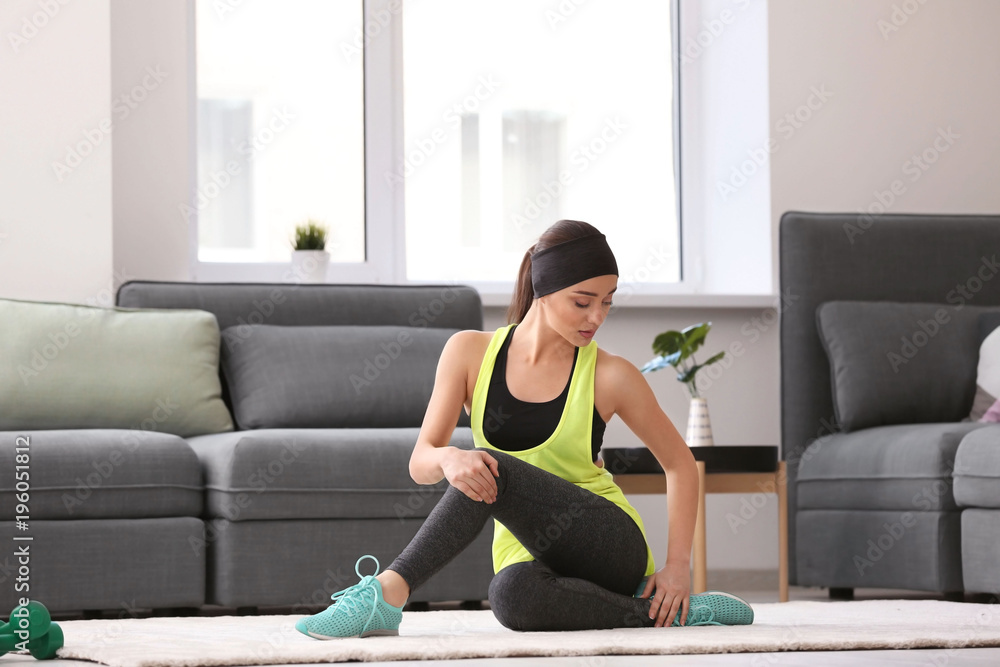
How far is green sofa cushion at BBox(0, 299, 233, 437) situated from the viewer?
317 cm

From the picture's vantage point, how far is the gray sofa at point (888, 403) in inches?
120

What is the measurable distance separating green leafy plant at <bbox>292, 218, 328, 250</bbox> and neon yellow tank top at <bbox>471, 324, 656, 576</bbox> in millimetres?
2000

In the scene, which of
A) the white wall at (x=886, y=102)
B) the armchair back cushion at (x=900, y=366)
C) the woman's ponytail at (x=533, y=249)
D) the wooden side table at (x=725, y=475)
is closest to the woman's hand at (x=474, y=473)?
the woman's ponytail at (x=533, y=249)

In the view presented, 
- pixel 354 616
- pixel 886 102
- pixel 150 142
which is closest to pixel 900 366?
pixel 886 102

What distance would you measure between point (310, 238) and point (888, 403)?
6.22ft

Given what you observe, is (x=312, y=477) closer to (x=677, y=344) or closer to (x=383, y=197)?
(x=677, y=344)

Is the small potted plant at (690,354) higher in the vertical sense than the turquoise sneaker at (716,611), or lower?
higher

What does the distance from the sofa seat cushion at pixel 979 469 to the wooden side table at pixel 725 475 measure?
51 cm

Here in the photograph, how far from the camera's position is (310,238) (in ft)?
13.3

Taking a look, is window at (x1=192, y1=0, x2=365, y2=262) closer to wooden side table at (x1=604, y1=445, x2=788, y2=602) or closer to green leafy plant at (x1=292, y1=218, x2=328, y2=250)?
green leafy plant at (x1=292, y1=218, x2=328, y2=250)

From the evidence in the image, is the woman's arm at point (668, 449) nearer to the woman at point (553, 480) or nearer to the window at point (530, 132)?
the woman at point (553, 480)

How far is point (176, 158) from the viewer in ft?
13.5

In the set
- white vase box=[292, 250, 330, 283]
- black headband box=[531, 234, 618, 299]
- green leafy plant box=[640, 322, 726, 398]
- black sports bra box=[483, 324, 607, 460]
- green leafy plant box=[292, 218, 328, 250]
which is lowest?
black sports bra box=[483, 324, 607, 460]

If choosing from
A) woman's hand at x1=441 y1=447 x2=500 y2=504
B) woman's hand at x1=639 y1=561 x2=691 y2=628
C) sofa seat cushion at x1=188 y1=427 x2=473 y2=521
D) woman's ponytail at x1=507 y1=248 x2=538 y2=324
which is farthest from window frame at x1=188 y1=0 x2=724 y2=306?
woman's hand at x1=441 y1=447 x2=500 y2=504
